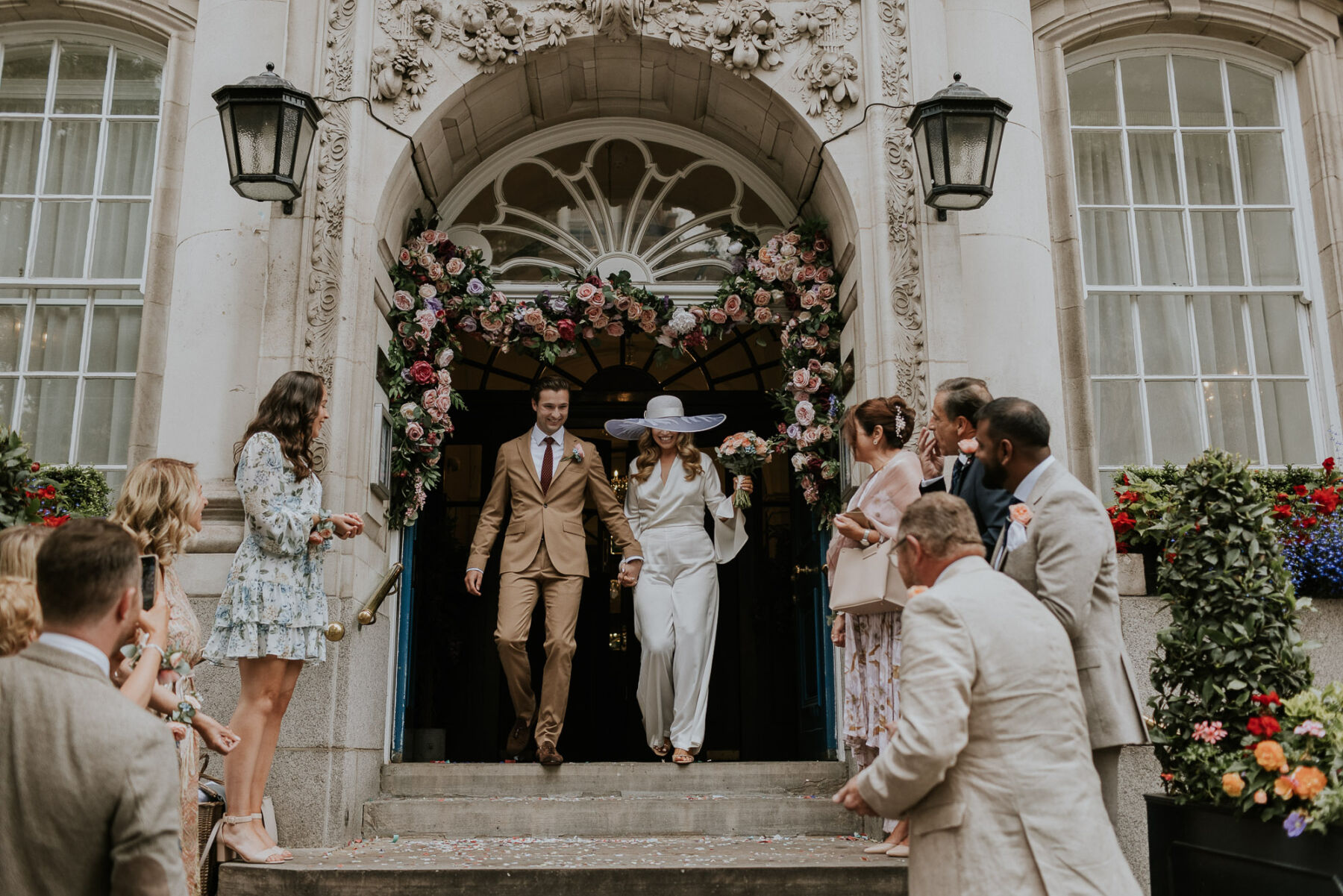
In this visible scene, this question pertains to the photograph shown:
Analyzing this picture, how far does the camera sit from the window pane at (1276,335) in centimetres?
830

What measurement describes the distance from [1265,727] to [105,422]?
283 inches

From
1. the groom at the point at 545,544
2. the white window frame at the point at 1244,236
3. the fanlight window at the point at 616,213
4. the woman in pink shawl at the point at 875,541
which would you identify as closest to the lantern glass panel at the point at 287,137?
the fanlight window at the point at 616,213

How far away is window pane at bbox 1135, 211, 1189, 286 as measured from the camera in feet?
27.5

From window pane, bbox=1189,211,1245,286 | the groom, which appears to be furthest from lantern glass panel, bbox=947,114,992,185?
the groom

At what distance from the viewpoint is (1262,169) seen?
859 centimetres

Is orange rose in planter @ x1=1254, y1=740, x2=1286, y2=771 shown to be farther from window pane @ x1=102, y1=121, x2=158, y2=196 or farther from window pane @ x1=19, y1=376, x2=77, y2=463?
window pane @ x1=102, y1=121, x2=158, y2=196

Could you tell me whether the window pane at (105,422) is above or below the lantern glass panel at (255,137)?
below

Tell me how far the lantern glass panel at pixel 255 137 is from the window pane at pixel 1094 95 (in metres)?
5.62

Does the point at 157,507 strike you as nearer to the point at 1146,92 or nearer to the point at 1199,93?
the point at 1146,92

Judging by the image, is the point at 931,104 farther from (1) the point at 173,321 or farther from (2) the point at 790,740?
(2) the point at 790,740

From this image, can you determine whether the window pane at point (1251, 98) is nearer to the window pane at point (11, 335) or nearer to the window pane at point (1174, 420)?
the window pane at point (1174, 420)

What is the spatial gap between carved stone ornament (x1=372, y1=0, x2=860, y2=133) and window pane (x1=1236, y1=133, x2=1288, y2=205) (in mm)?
3272

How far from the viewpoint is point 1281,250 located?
8.48 m

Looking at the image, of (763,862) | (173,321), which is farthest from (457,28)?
(763,862)
